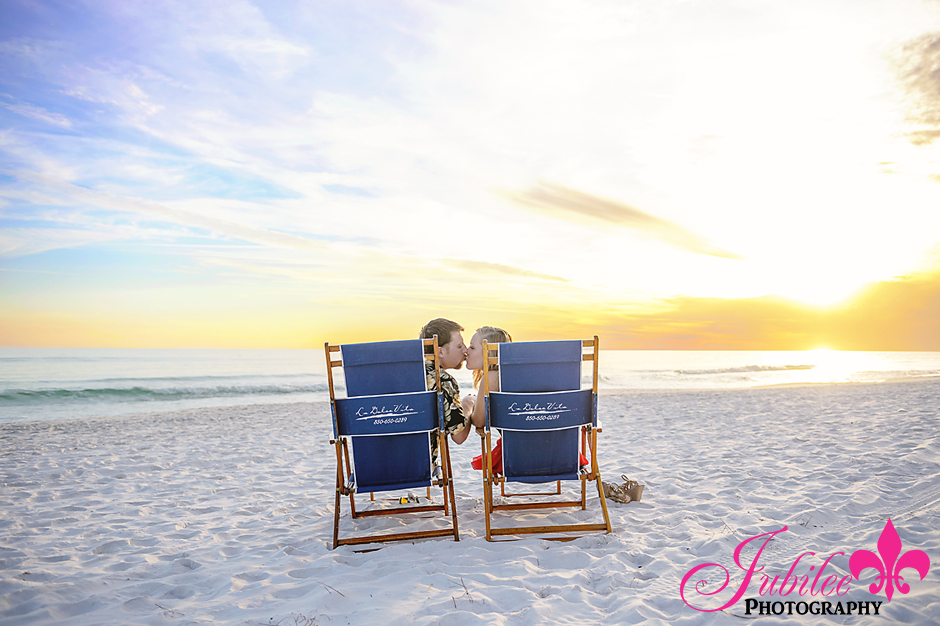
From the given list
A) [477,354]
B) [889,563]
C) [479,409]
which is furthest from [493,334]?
[889,563]

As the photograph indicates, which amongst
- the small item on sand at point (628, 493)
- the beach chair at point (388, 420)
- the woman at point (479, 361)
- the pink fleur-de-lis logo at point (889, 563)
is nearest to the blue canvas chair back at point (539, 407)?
the woman at point (479, 361)

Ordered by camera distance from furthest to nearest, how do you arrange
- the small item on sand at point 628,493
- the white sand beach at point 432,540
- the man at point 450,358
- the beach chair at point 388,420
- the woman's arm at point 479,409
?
the small item on sand at point 628,493 < the man at point 450,358 < the woman's arm at point 479,409 < the beach chair at point 388,420 < the white sand beach at point 432,540

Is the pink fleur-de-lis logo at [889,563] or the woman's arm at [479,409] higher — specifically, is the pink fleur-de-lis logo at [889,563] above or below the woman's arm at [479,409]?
below

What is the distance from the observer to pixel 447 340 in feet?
11.0

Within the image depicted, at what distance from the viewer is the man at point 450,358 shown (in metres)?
3.25

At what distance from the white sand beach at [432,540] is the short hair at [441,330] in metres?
1.28

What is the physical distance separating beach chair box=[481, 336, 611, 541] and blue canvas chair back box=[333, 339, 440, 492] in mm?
409

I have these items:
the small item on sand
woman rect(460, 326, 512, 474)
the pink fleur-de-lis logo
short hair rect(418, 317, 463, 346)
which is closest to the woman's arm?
woman rect(460, 326, 512, 474)

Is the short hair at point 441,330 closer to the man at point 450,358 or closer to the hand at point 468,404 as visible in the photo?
the man at point 450,358

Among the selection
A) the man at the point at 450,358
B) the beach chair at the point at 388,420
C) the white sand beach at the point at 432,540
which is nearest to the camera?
the white sand beach at the point at 432,540

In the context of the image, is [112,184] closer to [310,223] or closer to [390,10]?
[310,223]

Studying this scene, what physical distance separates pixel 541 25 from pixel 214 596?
7761 mm

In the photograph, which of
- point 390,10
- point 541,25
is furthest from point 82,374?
point 541,25

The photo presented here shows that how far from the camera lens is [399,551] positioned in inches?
109
